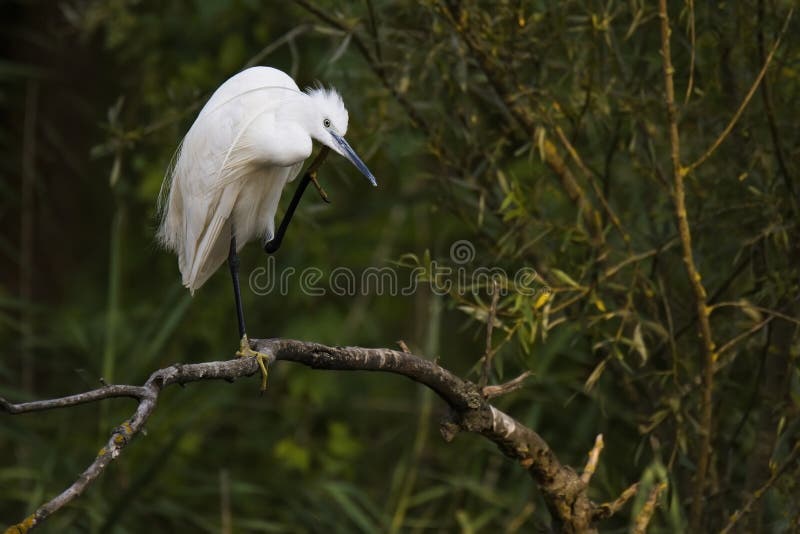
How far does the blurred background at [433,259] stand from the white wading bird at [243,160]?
0.17m

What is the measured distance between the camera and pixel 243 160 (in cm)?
213

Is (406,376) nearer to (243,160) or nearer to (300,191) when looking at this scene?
(300,191)

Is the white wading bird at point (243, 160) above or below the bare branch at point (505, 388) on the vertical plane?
above

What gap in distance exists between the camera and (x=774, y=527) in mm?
2312

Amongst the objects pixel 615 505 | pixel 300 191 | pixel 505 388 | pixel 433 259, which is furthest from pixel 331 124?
pixel 615 505

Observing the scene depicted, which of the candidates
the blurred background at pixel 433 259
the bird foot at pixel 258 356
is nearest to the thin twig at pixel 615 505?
the blurred background at pixel 433 259

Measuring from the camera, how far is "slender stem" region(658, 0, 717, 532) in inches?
73.5

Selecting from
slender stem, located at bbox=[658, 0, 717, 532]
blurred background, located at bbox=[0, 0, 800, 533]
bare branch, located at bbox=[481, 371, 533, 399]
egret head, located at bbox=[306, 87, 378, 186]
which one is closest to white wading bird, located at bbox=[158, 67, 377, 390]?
egret head, located at bbox=[306, 87, 378, 186]

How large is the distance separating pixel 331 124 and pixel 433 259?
58cm

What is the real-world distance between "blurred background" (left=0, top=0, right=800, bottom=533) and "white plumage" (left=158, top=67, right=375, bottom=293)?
173mm

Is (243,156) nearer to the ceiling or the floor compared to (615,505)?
nearer to the ceiling

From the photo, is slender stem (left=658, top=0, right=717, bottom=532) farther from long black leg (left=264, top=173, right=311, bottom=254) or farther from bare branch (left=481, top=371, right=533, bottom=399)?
long black leg (left=264, top=173, right=311, bottom=254)

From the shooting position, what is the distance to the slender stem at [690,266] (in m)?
1.87

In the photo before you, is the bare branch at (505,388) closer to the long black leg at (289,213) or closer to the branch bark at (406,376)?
the branch bark at (406,376)
